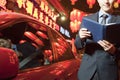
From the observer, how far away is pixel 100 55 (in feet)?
12.0

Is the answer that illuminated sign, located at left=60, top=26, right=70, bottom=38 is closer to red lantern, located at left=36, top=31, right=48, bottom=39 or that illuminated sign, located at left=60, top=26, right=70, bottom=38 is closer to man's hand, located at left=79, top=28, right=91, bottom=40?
red lantern, located at left=36, top=31, right=48, bottom=39

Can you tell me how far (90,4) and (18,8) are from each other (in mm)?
4839

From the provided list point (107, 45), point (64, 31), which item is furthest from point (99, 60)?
point (64, 31)

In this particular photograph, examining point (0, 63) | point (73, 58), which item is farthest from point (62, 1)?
point (0, 63)

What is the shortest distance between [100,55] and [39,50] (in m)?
0.58

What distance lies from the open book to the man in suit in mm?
62

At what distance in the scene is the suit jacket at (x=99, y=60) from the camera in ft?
11.9

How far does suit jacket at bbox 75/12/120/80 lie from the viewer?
364 cm

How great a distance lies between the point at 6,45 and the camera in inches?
130

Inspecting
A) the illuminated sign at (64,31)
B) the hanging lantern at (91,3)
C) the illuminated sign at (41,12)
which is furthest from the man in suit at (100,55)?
the hanging lantern at (91,3)

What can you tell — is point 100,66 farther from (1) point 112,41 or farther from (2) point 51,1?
(2) point 51,1

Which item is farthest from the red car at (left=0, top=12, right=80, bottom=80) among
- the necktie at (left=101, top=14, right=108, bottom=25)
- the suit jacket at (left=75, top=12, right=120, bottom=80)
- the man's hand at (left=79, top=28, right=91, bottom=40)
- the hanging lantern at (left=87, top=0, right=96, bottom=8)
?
the hanging lantern at (left=87, top=0, right=96, bottom=8)

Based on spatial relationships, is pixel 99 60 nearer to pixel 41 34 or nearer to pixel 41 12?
pixel 41 34

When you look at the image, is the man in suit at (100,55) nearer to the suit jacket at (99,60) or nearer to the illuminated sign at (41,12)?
the suit jacket at (99,60)
